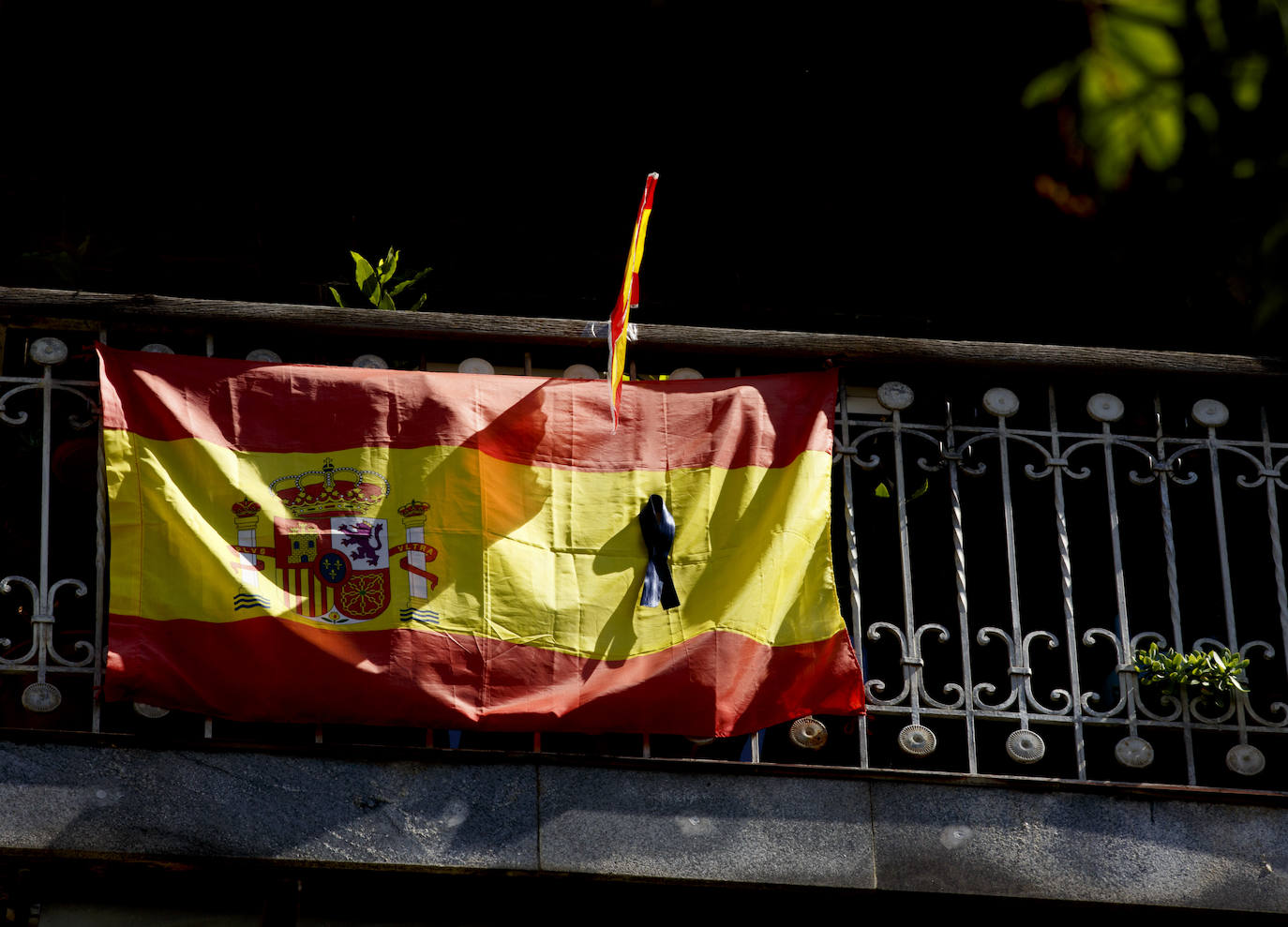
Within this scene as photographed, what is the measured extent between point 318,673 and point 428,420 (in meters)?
1.01

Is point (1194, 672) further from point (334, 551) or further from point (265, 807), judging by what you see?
point (265, 807)

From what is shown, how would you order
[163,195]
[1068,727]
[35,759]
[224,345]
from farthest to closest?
[163,195], [1068,727], [224,345], [35,759]

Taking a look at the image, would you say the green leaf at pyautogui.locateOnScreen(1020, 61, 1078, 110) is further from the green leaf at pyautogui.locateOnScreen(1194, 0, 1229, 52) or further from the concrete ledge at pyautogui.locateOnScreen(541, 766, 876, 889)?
the concrete ledge at pyautogui.locateOnScreen(541, 766, 876, 889)

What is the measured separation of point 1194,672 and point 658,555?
2.06 meters

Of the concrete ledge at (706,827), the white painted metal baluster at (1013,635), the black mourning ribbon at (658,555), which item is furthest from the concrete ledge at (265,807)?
the white painted metal baluster at (1013,635)

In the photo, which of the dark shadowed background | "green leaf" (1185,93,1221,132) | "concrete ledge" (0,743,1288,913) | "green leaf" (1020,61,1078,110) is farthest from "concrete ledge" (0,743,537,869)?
the dark shadowed background

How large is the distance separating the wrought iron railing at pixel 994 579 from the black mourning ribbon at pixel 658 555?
511mm

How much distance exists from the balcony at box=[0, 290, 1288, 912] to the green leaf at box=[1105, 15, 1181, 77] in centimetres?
171

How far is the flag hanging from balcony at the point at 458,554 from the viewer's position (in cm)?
553

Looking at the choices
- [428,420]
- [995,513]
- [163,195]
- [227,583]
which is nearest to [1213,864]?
[995,513]

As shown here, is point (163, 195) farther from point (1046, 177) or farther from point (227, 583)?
point (1046, 177)

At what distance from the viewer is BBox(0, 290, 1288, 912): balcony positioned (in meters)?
5.46

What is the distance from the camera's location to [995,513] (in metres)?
8.07

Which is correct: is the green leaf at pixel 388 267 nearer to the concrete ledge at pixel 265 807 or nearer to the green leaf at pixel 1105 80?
the concrete ledge at pixel 265 807
